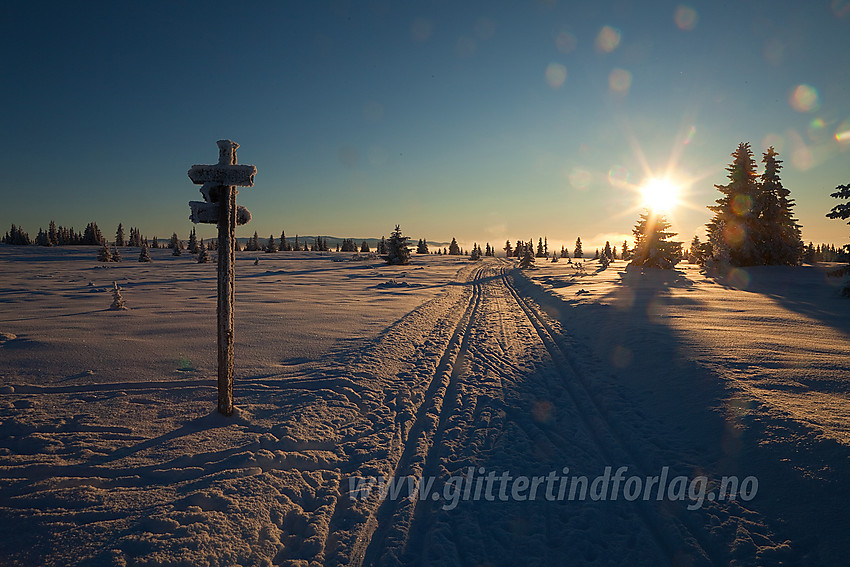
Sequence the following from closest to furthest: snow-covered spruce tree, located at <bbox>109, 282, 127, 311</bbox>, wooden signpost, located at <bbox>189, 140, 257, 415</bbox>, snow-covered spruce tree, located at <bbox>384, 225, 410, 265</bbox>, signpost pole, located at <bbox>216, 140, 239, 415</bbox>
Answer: wooden signpost, located at <bbox>189, 140, 257, 415</bbox> → signpost pole, located at <bbox>216, 140, 239, 415</bbox> → snow-covered spruce tree, located at <bbox>109, 282, 127, 311</bbox> → snow-covered spruce tree, located at <bbox>384, 225, 410, 265</bbox>

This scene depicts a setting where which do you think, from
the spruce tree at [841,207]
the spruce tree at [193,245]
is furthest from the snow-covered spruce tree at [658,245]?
the spruce tree at [193,245]

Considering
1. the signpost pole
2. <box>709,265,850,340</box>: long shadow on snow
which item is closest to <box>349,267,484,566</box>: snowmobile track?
the signpost pole

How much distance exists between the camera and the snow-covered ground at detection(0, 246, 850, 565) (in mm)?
3371

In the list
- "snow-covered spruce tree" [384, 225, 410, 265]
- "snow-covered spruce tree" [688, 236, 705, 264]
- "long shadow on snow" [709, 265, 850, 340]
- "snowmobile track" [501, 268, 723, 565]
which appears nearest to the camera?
"snowmobile track" [501, 268, 723, 565]

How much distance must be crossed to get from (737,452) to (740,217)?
2946cm

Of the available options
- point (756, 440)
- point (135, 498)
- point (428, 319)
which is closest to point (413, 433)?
point (135, 498)

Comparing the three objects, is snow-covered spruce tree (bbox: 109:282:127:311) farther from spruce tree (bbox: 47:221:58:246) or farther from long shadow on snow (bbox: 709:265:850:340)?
spruce tree (bbox: 47:221:58:246)

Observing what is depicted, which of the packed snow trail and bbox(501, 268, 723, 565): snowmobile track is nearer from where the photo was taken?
the packed snow trail

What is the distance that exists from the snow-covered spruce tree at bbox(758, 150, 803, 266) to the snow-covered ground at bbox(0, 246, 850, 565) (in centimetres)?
1943

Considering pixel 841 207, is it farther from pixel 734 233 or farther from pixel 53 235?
pixel 53 235

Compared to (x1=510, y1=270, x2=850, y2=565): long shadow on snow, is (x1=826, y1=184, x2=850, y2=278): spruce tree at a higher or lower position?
higher

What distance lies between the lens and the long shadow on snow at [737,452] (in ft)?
11.0

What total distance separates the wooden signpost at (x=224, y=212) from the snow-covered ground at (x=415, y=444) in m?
1.20

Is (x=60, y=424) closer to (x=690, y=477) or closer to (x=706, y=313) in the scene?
(x=690, y=477)
